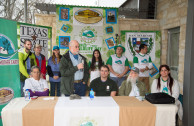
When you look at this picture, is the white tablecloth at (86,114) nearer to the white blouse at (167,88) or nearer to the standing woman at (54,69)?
the white blouse at (167,88)

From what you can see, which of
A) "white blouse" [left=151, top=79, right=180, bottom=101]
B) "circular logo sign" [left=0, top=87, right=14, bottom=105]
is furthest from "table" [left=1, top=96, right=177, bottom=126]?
"circular logo sign" [left=0, top=87, right=14, bottom=105]

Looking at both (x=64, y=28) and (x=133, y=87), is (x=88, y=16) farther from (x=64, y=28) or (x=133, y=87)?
(x=133, y=87)

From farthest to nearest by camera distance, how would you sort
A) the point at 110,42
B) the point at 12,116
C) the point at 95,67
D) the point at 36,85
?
1. the point at 110,42
2. the point at 95,67
3. the point at 36,85
4. the point at 12,116

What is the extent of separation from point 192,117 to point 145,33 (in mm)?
3559

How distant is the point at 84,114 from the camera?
2229 mm

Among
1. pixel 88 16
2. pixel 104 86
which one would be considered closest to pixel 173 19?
pixel 88 16

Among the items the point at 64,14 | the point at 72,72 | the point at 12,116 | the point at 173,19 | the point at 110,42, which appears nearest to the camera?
the point at 12,116

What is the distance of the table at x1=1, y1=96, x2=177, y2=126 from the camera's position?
2.13 m

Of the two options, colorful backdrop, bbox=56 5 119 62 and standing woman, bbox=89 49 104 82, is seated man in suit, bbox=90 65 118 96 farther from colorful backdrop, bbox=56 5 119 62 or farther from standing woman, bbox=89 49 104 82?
colorful backdrop, bbox=56 5 119 62

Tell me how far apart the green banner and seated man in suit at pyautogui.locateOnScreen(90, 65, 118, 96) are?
1.73 metres

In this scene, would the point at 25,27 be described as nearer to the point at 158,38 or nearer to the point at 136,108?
the point at 136,108

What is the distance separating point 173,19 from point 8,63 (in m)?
4.75

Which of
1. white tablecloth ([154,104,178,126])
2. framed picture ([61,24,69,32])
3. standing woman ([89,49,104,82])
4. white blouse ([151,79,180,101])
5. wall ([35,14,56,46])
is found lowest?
white tablecloth ([154,104,178,126])

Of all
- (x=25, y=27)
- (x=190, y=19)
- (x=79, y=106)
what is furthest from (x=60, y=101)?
(x=25, y=27)
